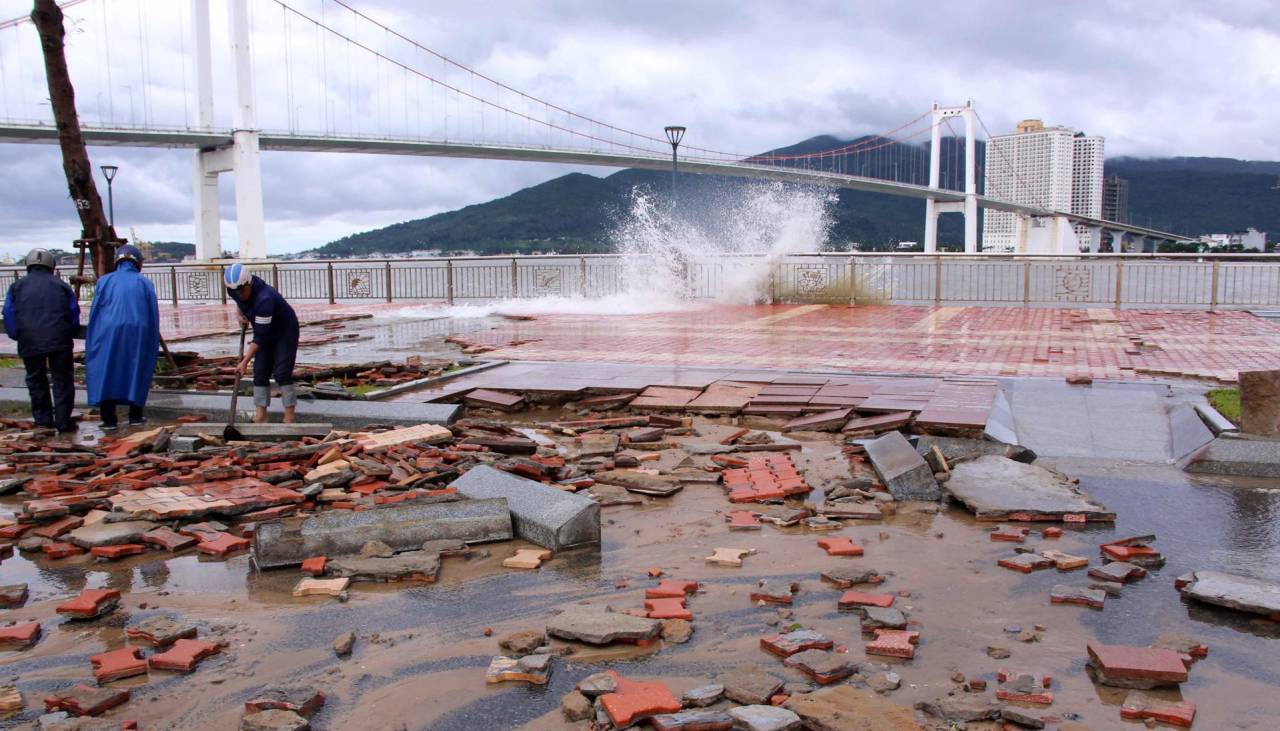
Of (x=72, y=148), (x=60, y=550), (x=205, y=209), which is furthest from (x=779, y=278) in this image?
(x=205, y=209)

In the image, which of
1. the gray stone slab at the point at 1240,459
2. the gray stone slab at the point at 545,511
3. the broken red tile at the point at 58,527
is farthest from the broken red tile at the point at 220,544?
the gray stone slab at the point at 1240,459

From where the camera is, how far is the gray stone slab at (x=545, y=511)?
17.4 ft

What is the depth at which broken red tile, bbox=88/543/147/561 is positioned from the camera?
526 cm

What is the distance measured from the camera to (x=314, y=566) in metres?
4.95

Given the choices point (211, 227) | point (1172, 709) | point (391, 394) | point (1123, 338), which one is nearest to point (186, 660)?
point (1172, 709)

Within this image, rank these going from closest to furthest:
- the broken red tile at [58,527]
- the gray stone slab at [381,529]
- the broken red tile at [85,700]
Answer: the broken red tile at [85,700]
the gray stone slab at [381,529]
the broken red tile at [58,527]

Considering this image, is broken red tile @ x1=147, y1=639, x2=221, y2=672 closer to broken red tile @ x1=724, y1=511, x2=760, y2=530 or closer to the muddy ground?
the muddy ground

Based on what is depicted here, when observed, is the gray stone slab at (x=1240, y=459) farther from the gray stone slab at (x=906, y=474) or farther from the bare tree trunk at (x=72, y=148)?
the bare tree trunk at (x=72, y=148)

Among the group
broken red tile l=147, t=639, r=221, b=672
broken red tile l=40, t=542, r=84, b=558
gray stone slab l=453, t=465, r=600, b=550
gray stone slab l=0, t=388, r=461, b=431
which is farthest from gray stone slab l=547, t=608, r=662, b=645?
gray stone slab l=0, t=388, r=461, b=431

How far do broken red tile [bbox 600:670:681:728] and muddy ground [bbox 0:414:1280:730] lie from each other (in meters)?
0.15

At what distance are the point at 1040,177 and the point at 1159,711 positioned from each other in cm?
8799

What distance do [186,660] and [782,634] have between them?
2.33 metres

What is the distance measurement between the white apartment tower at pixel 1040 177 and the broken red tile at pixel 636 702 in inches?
2968

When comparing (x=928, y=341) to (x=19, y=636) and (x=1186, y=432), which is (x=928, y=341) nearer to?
(x=1186, y=432)
